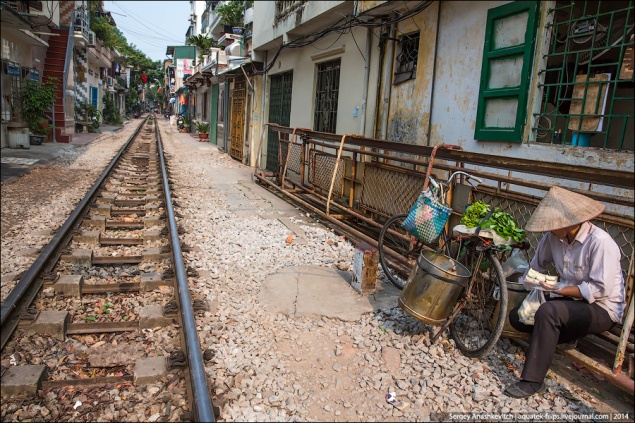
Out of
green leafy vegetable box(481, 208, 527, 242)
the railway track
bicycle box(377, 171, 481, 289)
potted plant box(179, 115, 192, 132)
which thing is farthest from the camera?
potted plant box(179, 115, 192, 132)

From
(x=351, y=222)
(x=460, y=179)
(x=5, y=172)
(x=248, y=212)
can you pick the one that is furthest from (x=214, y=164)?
(x=460, y=179)

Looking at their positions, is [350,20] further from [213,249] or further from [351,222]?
[213,249]

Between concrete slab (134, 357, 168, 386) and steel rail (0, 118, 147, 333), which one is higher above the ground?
steel rail (0, 118, 147, 333)

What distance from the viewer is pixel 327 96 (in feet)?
35.7

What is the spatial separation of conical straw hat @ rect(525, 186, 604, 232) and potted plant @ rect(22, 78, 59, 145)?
18.4 metres

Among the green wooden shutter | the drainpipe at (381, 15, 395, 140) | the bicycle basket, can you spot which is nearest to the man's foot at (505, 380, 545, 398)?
the bicycle basket

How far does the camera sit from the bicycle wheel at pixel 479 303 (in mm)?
3588

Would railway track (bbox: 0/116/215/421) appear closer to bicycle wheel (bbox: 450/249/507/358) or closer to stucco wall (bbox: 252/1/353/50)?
bicycle wheel (bbox: 450/249/507/358)

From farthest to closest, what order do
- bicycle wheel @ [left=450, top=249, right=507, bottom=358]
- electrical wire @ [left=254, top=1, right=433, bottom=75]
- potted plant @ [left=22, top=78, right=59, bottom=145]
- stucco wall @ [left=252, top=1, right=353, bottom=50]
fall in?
potted plant @ [left=22, top=78, right=59, bottom=145] → stucco wall @ [left=252, top=1, right=353, bottom=50] → electrical wire @ [left=254, top=1, right=433, bottom=75] → bicycle wheel @ [left=450, top=249, right=507, bottom=358]

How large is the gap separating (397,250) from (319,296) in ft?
4.55

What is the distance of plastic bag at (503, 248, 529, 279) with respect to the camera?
3.71 m

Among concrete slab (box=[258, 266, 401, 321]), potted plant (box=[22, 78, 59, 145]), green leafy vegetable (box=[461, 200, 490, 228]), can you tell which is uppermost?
potted plant (box=[22, 78, 59, 145])

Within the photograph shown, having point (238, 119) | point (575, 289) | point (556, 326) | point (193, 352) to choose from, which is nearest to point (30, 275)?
point (193, 352)

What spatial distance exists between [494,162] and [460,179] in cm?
87
